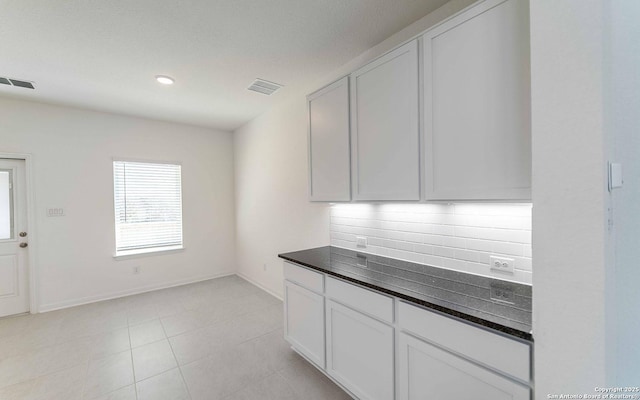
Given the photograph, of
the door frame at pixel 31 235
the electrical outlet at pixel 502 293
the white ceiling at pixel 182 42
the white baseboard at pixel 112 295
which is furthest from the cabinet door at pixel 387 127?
the door frame at pixel 31 235

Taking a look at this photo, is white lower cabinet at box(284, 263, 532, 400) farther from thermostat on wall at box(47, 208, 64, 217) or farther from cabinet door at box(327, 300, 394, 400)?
thermostat on wall at box(47, 208, 64, 217)

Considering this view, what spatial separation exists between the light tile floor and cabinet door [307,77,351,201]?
1.58 meters

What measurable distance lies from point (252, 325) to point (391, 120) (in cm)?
272

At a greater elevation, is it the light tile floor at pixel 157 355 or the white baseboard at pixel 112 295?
the white baseboard at pixel 112 295

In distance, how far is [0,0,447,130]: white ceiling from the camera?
1887 millimetres

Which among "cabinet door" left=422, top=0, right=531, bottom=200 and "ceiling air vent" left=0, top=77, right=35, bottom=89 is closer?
"cabinet door" left=422, top=0, right=531, bottom=200

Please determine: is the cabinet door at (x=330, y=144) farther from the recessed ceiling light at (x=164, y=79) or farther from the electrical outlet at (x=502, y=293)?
the recessed ceiling light at (x=164, y=79)

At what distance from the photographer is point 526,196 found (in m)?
1.27

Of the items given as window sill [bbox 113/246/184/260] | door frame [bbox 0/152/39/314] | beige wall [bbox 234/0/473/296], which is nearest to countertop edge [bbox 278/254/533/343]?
beige wall [bbox 234/0/473/296]

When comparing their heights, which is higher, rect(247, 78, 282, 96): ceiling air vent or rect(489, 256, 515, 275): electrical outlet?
rect(247, 78, 282, 96): ceiling air vent

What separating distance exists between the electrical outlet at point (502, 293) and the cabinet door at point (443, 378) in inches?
14.3

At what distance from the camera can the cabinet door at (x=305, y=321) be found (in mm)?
2141

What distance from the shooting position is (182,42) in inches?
89.7

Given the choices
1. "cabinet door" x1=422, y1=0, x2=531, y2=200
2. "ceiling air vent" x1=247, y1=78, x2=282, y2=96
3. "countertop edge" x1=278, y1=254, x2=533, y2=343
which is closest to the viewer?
"countertop edge" x1=278, y1=254, x2=533, y2=343
